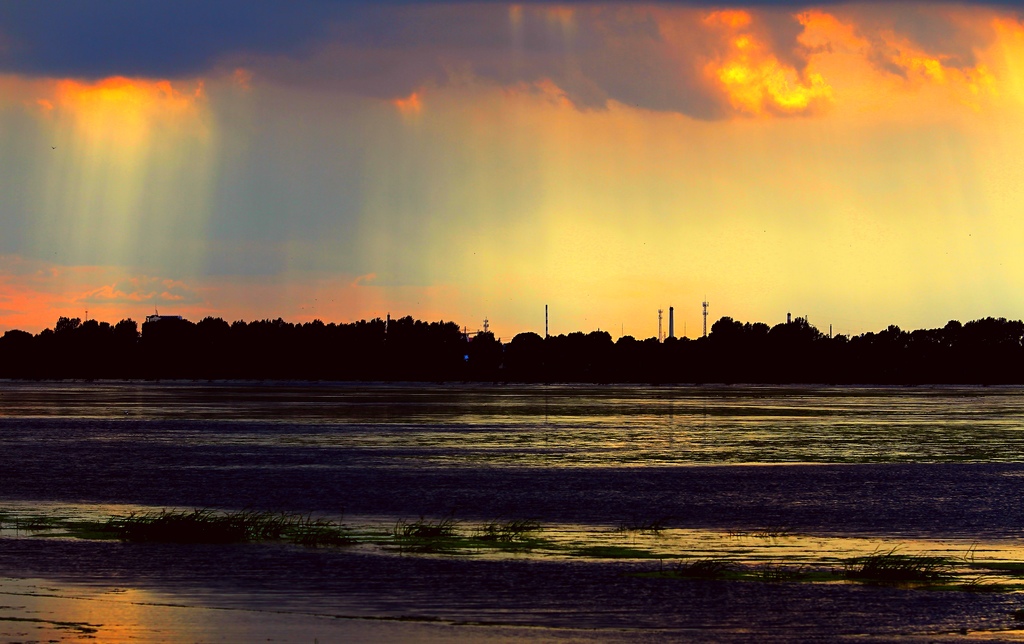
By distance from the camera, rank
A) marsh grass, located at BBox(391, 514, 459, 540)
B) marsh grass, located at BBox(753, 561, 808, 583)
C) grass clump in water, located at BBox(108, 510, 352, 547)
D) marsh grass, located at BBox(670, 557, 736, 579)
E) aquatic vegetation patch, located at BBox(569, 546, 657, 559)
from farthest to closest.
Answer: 1. marsh grass, located at BBox(391, 514, 459, 540)
2. grass clump in water, located at BBox(108, 510, 352, 547)
3. aquatic vegetation patch, located at BBox(569, 546, 657, 559)
4. marsh grass, located at BBox(670, 557, 736, 579)
5. marsh grass, located at BBox(753, 561, 808, 583)

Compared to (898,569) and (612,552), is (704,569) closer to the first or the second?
(898,569)

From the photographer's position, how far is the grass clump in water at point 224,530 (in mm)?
29359

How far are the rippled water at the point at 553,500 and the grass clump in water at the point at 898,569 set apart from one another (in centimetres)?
119

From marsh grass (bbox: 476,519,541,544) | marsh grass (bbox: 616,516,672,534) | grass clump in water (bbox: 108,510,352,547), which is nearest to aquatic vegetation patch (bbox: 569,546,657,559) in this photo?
marsh grass (bbox: 476,519,541,544)

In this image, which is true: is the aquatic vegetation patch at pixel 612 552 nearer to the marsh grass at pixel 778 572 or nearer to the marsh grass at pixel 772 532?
the marsh grass at pixel 778 572

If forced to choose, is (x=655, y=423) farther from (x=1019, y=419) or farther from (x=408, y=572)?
(x=408, y=572)

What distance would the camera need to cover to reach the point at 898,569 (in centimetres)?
2461

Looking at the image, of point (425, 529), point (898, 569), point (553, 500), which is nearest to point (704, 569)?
point (898, 569)

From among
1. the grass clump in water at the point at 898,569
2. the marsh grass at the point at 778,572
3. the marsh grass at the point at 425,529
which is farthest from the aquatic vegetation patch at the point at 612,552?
the grass clump in water at the point at 898,569

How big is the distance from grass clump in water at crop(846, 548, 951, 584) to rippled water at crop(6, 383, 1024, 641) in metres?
1.19

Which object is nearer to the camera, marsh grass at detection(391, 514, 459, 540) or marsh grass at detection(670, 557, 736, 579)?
marsh grass at detection(670, 557, 736, 579)

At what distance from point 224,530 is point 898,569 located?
48.1 feet

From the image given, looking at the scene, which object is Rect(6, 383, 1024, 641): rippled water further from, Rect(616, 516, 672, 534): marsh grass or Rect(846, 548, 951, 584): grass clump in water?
Rect(846, 548, 951, 584): grass clump in water

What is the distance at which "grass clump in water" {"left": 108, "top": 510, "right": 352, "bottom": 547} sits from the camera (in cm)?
2936
